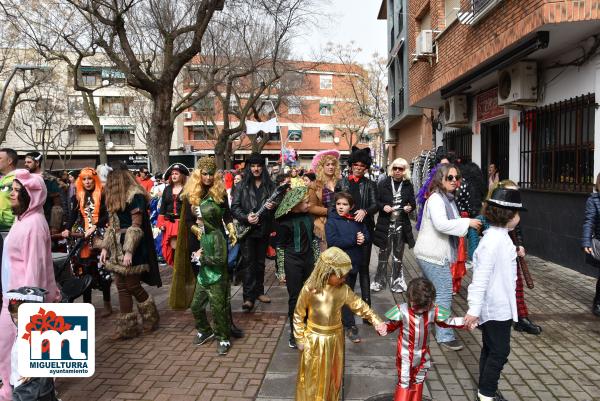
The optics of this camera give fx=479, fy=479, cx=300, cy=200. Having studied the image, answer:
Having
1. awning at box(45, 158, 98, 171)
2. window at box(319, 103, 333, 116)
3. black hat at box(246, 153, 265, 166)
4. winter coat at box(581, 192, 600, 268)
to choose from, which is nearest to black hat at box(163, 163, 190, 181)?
black hat at box(246, 153, 265, 166)

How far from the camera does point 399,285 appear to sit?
6980mm

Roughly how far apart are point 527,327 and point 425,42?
9462 mm

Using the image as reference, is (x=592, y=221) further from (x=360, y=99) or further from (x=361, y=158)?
(x=360, y=99)

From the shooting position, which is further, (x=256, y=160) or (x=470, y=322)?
(x=256, y=160)

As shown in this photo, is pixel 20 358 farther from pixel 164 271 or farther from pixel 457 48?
pixel 457 48

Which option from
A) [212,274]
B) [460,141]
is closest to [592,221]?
[212,274]

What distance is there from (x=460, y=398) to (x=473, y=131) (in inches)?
406

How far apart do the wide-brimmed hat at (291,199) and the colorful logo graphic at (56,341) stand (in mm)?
2444

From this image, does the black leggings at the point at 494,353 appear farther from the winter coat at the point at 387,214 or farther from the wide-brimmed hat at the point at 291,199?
the winter coat at the point at 387,214

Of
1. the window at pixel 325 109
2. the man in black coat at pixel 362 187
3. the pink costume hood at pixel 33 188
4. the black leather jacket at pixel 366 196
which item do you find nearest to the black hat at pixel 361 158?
the man in black coat at pixel 362 187

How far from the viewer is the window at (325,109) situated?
57250 millimetres

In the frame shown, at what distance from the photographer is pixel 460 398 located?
3658 mm

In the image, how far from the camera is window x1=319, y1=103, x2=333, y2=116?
57.2 metres

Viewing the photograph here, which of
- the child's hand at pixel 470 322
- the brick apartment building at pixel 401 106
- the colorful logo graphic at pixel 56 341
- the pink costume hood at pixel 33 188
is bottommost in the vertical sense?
the child's hand at pixel 470 322
